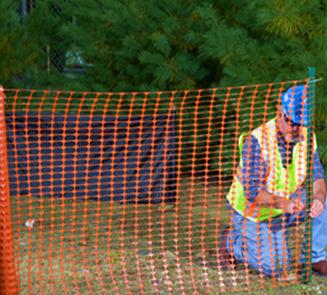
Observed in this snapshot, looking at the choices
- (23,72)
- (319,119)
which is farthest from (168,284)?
(23,72)

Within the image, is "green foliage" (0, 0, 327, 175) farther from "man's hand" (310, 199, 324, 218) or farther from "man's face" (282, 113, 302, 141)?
"man's hand" (310, 199, 324, 218)

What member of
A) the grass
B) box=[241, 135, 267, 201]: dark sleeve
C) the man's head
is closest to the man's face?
the man's head

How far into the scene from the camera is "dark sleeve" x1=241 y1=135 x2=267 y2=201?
4.48 metres

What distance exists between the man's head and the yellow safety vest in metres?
0.09

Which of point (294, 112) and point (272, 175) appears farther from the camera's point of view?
point (272, 175)

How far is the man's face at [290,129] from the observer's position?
14.5 feet

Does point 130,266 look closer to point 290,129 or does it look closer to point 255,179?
point 255,179

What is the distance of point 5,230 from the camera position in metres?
4.07

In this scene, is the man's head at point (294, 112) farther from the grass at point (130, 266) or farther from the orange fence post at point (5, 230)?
the orange fence post at point (5, 230)

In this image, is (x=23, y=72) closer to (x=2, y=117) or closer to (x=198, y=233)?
→ (x=198, y=233)

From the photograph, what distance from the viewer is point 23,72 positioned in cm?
969

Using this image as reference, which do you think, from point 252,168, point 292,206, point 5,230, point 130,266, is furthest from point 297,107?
point 5,230

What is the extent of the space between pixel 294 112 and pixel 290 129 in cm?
14

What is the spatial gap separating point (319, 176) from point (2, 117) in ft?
7.31
